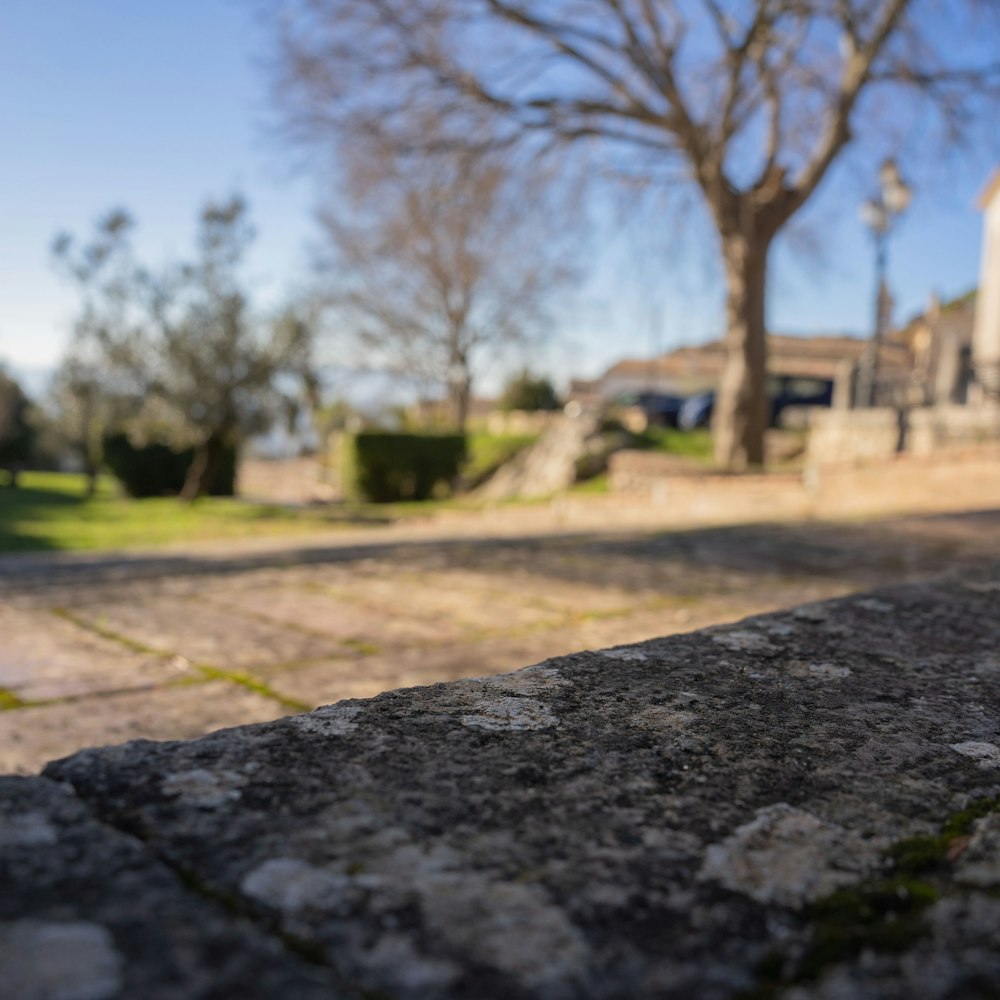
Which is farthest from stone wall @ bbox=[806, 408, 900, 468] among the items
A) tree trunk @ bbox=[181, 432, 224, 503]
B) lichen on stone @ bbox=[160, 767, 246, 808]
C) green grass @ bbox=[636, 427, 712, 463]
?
tree trunk @ bbox=[181, 432, 224, 503]

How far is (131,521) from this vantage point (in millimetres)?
16016

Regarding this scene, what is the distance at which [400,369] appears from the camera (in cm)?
3200

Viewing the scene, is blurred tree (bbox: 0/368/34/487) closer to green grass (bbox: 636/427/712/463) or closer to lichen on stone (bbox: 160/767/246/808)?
green grass (bbox: 636/427/712/463)

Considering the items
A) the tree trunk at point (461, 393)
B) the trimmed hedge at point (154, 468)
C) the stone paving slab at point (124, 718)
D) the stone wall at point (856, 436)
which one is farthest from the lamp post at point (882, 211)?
the tree trunk at point (461, 393)

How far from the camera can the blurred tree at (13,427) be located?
103ft

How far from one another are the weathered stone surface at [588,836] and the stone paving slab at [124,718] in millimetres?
1232

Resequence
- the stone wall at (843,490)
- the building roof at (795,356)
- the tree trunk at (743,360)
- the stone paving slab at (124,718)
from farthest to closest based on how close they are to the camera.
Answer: the building roof at (795,356), the tree trunk at (743,360), the stone wall at (843,490), the stone paving slab at (124,718)

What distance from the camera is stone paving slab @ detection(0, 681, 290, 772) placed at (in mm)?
2205

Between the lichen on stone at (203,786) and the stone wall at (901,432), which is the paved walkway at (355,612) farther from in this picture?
the stone wall at (901,432)

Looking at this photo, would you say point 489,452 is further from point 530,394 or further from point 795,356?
point 795,356

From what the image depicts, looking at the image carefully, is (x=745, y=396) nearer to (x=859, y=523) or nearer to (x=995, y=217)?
(x=859, y=523)

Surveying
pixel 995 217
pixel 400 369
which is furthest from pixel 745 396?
pixel 400 369

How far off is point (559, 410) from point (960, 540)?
31210 mm

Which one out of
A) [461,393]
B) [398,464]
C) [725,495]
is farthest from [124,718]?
[461,393]
